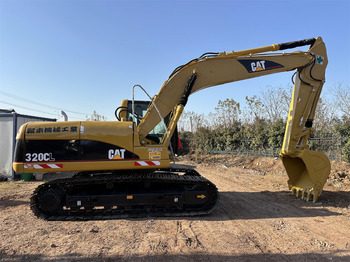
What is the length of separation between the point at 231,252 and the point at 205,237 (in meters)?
0.59

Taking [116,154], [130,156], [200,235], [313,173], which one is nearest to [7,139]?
[116,154]

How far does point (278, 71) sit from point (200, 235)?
4474 mm

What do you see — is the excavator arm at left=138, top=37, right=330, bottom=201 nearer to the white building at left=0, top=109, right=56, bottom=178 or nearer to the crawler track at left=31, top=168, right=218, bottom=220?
the crawler track at left=31, top=168, right=218, bottom=220

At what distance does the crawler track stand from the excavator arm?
1031mm

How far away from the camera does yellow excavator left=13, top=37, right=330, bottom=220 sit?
4.53 m

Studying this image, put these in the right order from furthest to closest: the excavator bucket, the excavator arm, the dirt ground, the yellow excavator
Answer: the excavator bucket
the excavator arm
the yellow excavator
the dirt ground

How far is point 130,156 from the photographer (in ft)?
15.2

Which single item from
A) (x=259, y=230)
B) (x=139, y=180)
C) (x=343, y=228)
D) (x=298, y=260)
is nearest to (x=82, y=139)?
(x=139, y=180)

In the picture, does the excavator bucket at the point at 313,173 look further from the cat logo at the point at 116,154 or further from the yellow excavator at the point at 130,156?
the cat logo at the point at 116,154

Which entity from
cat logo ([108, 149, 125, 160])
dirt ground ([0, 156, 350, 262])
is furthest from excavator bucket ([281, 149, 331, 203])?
cat logo ([108, 149, 125, 160])

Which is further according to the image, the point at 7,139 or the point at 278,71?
the point at 7,139

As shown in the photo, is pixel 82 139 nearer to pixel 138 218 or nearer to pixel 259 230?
pixel 138 218

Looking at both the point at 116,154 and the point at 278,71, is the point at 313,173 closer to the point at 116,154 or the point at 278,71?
the point at 278,71

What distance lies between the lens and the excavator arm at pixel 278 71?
17.3 ft
